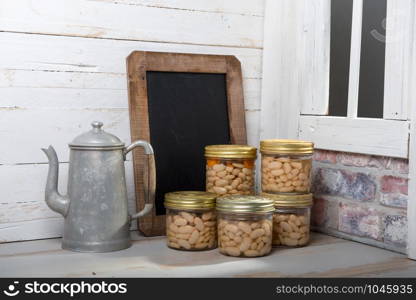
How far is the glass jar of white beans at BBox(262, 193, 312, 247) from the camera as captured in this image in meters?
1.66

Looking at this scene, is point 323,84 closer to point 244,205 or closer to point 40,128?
point 244,205

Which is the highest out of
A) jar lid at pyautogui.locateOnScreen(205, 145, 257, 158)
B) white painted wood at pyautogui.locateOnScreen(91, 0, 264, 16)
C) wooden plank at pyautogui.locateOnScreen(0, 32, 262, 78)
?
white painted wood at pyautogui.locateOnScreen(91, 0, 264, 16)

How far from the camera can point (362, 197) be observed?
1.73 m

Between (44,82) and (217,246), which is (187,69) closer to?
(44,82)

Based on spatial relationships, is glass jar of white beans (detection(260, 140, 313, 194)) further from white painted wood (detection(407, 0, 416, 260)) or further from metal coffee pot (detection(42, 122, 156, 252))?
metal coffee pot (detection(42, 122, 156, 252))

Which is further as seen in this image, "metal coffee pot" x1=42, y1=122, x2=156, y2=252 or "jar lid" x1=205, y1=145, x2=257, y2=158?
"jar lid" x1=205, y1=145, x2=257, y2=158

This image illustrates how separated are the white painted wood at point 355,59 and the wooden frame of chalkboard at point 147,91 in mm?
355

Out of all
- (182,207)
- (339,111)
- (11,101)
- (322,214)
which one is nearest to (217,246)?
(182,207)

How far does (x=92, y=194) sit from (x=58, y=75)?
37 cm

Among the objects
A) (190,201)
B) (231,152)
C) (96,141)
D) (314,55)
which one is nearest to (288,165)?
(231,152)

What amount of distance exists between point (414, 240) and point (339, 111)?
443 mm

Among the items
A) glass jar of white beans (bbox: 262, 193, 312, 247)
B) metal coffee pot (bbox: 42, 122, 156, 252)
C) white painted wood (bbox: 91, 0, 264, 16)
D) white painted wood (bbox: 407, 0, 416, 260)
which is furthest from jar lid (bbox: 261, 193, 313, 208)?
white painted wood (bbox: 91, 0, 264, 16)

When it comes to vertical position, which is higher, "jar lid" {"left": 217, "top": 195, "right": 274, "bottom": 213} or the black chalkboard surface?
the black chalkboard surface

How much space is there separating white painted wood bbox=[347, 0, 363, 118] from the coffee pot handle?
0.56 m
